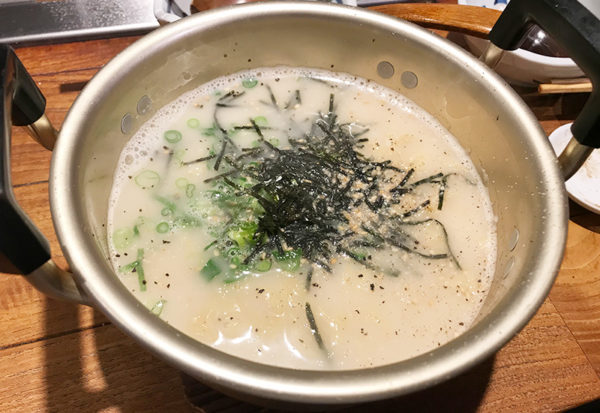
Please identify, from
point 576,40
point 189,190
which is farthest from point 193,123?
point 576,40

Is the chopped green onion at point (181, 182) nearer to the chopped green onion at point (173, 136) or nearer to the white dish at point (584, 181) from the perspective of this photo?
the chopped green onion at point (173, 136)

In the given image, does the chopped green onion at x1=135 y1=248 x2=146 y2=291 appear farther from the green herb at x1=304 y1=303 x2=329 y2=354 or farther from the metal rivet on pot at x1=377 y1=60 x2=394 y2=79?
the metal rivet on pot at x1=377 y1=60 x2=394 y2=79

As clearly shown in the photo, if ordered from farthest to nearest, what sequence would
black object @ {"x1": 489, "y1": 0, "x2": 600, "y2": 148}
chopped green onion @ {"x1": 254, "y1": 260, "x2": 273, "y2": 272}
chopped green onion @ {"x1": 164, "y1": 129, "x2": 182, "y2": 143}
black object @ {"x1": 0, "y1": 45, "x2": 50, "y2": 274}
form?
chopped green onion @ {"x1": 164, "y1": 129, "x2": 182, "y2": 143}
chopped green onion @ {"x1": 254, "y1": 260, "x2": 273, "y2": 272}
black object @ {"x1": 489, "y1": 0, "x2": 600, "y2": 148}
black object @ {"x1": 0, "y1": 45, "x2": 50, "y2": 274}

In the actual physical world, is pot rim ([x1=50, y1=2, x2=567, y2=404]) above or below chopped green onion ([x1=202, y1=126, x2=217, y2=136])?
above

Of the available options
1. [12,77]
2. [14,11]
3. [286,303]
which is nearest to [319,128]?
[286,303]

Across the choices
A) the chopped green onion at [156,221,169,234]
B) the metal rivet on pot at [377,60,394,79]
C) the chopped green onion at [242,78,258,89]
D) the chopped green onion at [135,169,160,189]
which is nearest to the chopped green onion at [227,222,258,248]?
the chopped green onion at [156,221,169,234]

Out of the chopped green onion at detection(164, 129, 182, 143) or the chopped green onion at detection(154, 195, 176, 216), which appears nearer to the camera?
the chopped green onion at detection(154, 195, 176, 216)

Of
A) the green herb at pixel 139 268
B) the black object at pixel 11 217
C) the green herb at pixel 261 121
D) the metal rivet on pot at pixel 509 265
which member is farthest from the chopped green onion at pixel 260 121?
the metal rivet on pot at pixel 509 265
